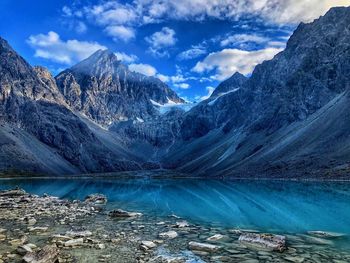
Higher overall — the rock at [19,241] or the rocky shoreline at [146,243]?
the rocky shoreline at [146,243]

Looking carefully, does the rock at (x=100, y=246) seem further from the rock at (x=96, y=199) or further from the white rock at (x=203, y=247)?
the rock at (x=96, y=199)

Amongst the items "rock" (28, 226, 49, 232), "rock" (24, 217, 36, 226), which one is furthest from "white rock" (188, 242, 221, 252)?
"rock" (24, 217, 36, 226)

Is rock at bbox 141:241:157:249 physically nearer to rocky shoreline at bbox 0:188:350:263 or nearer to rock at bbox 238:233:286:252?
rocky shoreline at bbox 0:188:350:263

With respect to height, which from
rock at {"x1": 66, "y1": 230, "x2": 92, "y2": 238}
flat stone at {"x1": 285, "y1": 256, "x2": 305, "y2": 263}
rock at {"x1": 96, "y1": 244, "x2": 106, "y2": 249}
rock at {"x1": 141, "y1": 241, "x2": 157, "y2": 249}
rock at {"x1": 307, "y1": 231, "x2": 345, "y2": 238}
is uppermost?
rock at {"x1": 307, "y1": 231, "x2": 345, "y2": 238}

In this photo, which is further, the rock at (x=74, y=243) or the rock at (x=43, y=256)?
the rock at (x=74, y=243)

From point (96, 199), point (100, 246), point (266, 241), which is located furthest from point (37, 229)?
point (96, 199)

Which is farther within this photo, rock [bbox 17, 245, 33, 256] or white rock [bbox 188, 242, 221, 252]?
white rock [bbox 188, 242, 221, 252]

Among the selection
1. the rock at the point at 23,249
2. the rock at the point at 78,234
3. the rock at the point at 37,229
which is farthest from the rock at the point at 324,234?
the rock at the point at 37,229

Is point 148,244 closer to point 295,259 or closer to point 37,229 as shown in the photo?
point 295,259
